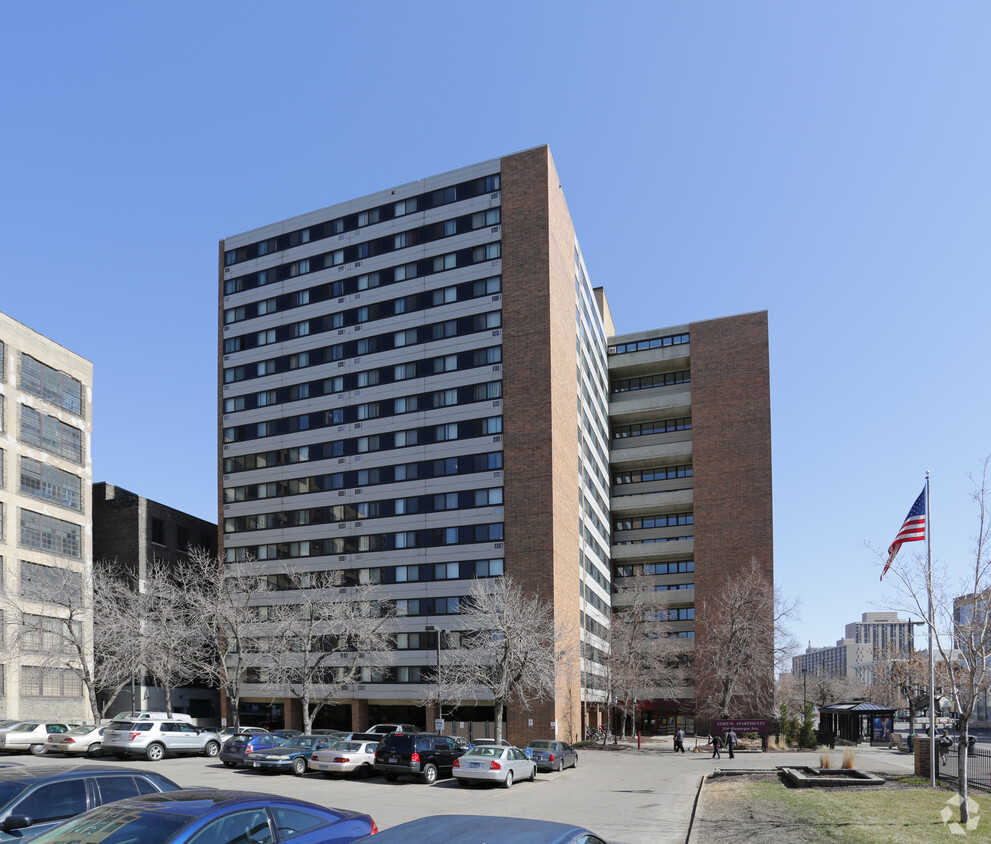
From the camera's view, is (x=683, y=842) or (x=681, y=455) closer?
(x=683, y=842)

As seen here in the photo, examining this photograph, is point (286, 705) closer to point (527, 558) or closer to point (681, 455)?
point (527, 558)

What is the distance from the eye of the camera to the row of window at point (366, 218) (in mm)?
66750

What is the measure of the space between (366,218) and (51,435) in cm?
2951

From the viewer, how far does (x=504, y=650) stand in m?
48.4

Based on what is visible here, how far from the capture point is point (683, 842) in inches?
674

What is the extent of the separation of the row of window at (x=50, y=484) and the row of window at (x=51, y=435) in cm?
131

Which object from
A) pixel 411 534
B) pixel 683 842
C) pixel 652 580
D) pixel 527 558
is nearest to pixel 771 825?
pixel 683 842

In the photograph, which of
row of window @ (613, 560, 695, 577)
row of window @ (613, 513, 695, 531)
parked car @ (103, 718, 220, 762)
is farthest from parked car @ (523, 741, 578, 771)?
row of window @ (613, 513, 695, 531)

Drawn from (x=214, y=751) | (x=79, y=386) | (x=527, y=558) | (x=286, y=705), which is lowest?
(x=286, y=705)

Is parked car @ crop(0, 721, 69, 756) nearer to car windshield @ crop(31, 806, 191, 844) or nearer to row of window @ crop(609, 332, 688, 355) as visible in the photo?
car windshield @ crop(31, 806, 191, 844)

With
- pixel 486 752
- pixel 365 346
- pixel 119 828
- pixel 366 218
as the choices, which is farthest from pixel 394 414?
pixel 119 828

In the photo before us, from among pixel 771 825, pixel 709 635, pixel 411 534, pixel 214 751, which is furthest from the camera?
pixel 709 635

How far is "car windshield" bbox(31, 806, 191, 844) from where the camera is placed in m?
7.14

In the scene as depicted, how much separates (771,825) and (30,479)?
58003 mm
